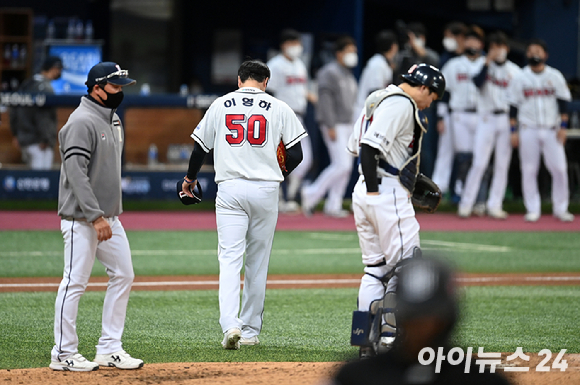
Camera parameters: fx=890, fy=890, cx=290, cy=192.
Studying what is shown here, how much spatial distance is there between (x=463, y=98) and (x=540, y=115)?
145cm

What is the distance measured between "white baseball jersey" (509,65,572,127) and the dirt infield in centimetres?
915

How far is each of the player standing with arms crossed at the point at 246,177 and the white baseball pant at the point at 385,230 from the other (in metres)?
0.71

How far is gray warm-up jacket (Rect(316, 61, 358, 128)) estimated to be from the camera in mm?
14281

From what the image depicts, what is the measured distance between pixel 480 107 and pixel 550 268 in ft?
16.7

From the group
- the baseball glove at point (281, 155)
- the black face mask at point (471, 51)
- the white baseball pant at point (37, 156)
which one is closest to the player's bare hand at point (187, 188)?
the baseball glove at point (281, 155)

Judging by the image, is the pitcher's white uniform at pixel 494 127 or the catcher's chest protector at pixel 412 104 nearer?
the catcher's chest protector at pixel 412 104

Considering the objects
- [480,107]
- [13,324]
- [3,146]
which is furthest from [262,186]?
[3,146]

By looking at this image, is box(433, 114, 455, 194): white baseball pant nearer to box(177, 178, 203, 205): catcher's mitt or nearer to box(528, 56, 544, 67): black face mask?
box(528, 56, 544, 67): black face mask

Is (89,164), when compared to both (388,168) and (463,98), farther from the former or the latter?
(463,98)

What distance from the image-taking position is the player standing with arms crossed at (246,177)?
5.89m

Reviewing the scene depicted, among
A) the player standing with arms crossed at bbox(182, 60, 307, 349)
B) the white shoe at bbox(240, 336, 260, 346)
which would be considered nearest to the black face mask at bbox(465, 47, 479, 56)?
the player standing with arms crossed at bbox(182, 60, 307, 349)

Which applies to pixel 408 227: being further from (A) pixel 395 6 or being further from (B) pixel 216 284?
(A) pixel 395 6

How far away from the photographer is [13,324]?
6750mm

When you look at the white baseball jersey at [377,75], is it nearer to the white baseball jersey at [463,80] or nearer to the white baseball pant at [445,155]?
the white baseball jersey at [463,80]
